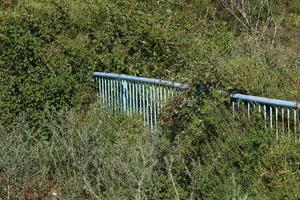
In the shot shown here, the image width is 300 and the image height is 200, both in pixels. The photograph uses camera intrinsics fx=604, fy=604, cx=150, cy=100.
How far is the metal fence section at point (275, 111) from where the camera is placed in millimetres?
5211

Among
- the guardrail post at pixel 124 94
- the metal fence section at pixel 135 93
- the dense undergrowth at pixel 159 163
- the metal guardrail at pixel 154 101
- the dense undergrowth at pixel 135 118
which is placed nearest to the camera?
the dense undergrowth at pixel 159 163

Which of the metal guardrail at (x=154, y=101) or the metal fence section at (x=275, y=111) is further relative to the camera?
the metal guardrail at (x=154, y=101)

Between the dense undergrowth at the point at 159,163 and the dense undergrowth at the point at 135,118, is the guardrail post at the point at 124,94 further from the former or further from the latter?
the dense undergrowth at the point at 159,163

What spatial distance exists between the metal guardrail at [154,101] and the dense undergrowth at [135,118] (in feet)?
0.43

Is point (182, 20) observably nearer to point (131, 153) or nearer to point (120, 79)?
point (120, 79)

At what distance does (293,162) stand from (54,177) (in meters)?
2.97

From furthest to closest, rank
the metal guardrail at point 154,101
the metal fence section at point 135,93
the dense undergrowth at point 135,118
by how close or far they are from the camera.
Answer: the metal fence section at point 135,93
the dense undergrowth at point 135,118
the metal guardrail at point 154,101

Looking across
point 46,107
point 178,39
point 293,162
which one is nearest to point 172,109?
point 293,162

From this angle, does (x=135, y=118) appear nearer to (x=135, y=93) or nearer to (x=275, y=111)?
(x=135, y=93)

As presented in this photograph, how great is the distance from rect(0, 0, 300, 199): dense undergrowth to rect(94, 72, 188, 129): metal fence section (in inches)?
7.0

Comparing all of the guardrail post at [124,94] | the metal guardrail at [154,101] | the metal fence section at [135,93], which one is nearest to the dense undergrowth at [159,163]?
the metal guardrail at [154,101]

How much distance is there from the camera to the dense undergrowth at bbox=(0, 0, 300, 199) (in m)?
5.52

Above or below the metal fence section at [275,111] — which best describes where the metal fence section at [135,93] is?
below

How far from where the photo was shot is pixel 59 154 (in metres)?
7.23
